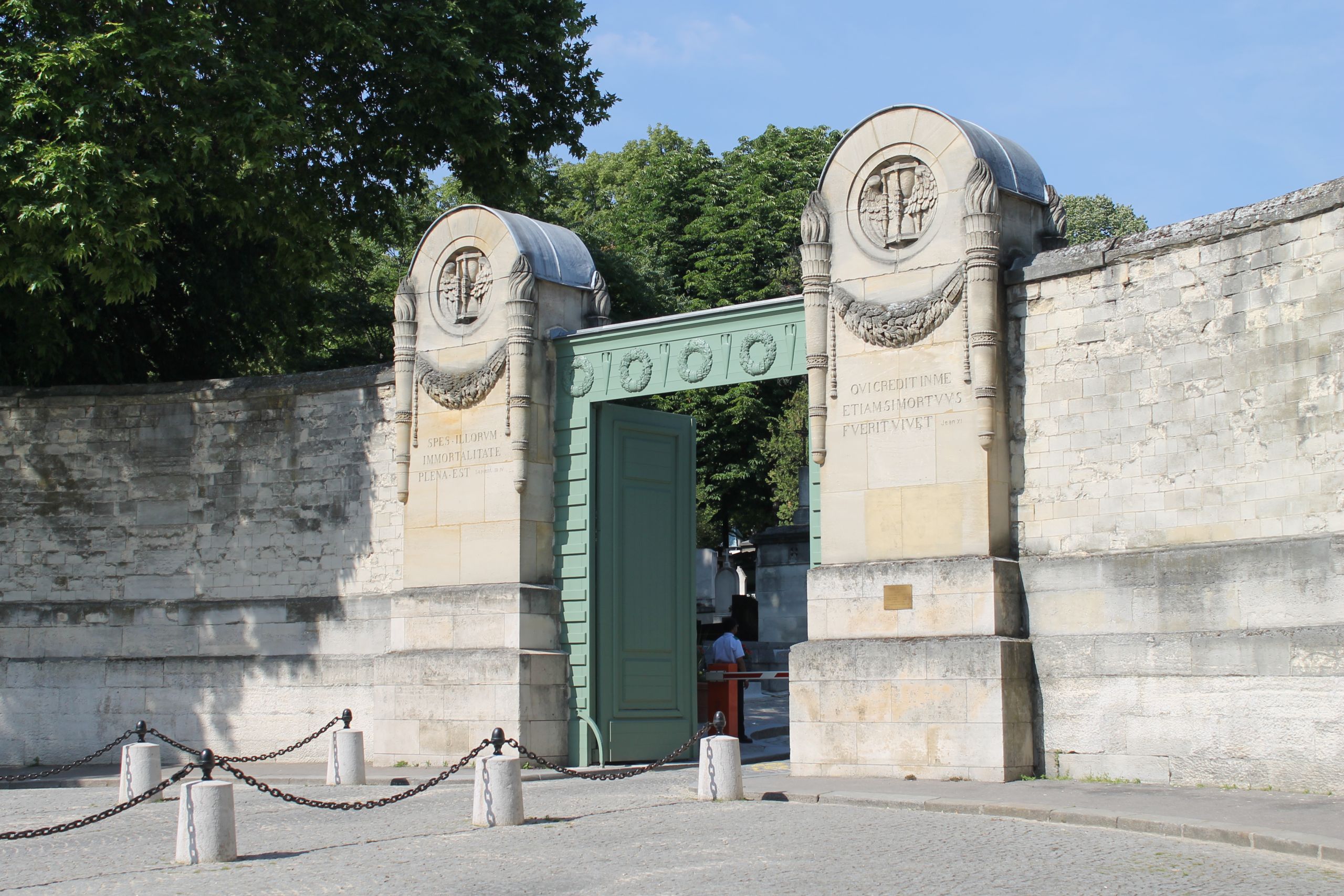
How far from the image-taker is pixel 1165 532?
11.9 meters

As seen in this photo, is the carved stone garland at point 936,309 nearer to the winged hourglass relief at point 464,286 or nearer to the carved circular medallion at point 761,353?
the carved circular medallion at point 761,353

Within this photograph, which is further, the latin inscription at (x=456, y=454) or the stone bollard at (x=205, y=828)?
the latin inscription at (x=456, y=454)

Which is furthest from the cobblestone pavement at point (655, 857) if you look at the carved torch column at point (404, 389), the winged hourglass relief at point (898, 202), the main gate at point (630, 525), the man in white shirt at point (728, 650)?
the man in white shirt at point (728, 650)

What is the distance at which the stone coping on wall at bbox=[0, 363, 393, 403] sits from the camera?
17359 mm

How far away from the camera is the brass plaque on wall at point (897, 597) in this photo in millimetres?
12695

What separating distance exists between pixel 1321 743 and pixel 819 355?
5267 mm

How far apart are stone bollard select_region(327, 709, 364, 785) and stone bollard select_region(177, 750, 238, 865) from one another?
4603 mm

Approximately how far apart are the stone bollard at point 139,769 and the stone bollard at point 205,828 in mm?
3472

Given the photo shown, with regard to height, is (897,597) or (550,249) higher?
(550,249)

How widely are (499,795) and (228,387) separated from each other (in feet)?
30.5

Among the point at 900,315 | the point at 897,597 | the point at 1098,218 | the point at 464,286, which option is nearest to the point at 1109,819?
the point at 897,597

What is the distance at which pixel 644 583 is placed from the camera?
16.2 metres

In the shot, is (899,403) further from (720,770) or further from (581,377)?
(581,377)

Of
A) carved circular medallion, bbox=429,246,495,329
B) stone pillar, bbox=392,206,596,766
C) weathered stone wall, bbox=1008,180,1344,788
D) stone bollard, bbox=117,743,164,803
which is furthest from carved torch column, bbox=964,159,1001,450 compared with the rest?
stone bollard, bbox=117,743,164,803
